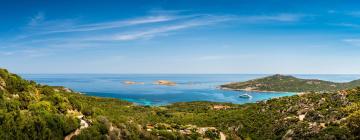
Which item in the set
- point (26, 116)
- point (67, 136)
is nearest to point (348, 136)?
point (67, 136)

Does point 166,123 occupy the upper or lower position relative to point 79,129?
lower

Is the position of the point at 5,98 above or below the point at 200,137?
above

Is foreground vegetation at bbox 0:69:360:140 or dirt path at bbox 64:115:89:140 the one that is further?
dirt path at bbox 64:115:89:140

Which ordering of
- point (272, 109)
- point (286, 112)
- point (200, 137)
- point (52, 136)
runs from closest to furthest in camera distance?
point (52, 136) → point (200, 137) → point (286, 112) → point (272, 109)

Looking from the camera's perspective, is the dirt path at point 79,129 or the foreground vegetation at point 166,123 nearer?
the foreground vegetation at point 166,123

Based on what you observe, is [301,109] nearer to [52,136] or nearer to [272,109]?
[272,109]

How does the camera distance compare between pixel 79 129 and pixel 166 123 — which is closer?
pixel 79 129

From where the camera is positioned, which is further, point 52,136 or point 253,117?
point 253,117

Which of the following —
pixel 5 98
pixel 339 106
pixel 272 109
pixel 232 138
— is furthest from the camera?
pixel 272 109
